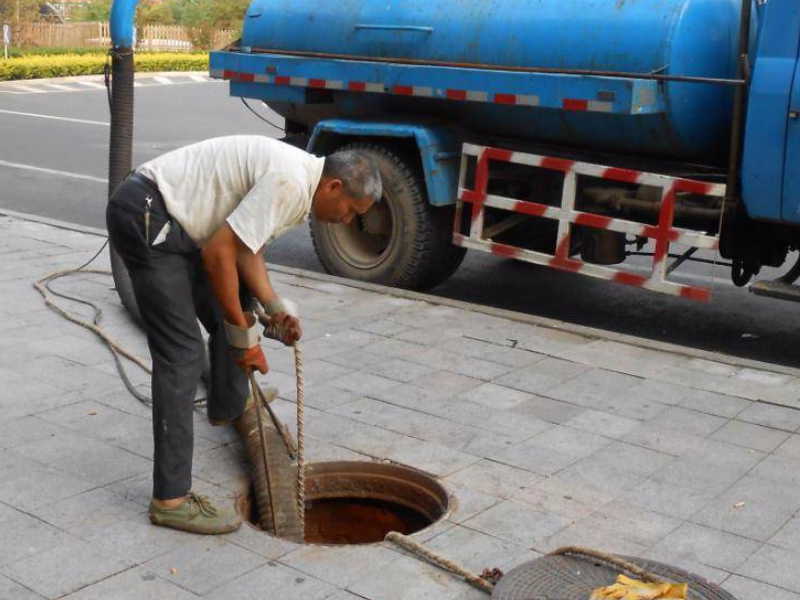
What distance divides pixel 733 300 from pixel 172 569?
563cm

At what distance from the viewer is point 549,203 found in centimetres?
817

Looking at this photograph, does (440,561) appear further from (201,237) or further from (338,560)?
(201,237)

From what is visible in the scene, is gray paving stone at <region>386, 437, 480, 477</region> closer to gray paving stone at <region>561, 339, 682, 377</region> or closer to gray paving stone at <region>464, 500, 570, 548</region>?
gray paving stone at <region>464, 500, 570, 548</region>

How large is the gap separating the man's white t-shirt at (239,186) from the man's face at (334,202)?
0.11 ft

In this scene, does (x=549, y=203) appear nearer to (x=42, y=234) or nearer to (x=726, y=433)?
(x=726, y=433)

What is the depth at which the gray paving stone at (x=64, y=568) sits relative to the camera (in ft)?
12.8

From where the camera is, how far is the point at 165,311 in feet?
14.1

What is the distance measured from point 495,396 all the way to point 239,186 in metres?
2.23

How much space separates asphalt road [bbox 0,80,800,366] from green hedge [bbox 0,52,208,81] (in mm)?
8392

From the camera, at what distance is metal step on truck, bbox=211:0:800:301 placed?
693 cm

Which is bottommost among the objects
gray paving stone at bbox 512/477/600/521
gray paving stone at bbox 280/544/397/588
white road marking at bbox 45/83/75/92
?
gray paving stone at bbox 280/544/397/588

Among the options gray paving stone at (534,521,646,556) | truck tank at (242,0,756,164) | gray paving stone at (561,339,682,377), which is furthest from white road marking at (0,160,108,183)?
gray paving stone at (534,521,646,556)

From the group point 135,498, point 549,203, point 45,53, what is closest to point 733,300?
point 549,203

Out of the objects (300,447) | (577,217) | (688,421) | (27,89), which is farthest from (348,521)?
(27,89)
